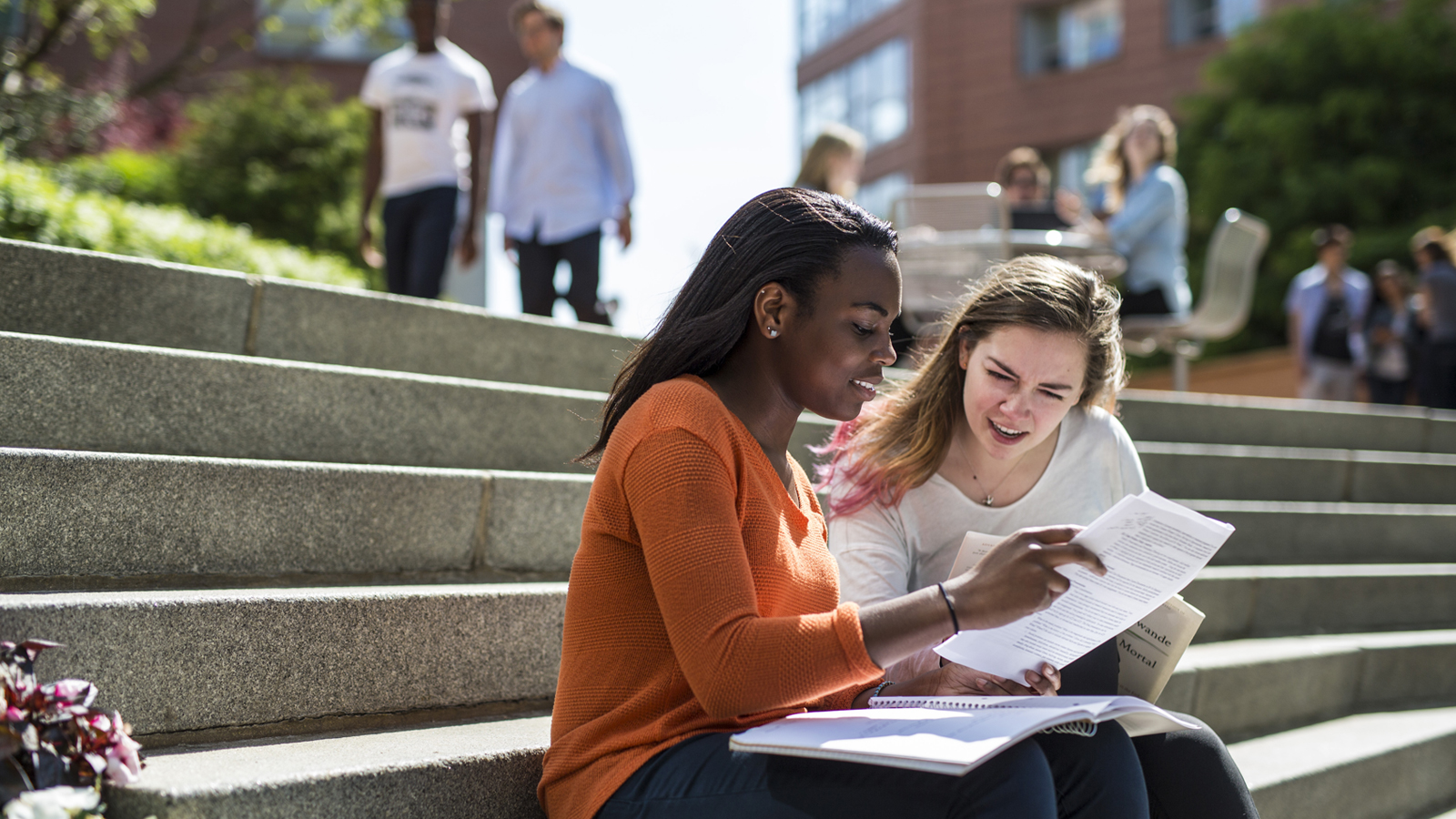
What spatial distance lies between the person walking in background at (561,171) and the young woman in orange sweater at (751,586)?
3.62 m

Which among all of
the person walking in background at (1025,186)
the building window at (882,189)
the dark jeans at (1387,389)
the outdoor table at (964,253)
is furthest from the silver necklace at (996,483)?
the building window at (882,189)

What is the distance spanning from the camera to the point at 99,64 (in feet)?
58.3

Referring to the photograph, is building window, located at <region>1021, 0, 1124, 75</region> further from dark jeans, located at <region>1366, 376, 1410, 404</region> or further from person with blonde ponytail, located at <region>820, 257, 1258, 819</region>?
person with blonde ponytail, located at <region>820, 257, 1258, 819</region>

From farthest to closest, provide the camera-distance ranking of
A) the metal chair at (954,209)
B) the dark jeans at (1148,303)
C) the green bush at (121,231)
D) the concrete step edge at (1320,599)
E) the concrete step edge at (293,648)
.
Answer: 1. the metal chair at (954,209)
2. the dark jeans at (1148,303)
3. the green bush at (121,231)
4. the concrete step edge at (1320,599)
5. the concrete step edge at (293,648)

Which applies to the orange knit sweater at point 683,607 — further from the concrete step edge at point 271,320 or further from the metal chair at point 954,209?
the metal chair at point 954,209

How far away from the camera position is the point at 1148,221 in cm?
623

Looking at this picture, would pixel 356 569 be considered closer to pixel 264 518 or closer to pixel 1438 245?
pixel 264 518

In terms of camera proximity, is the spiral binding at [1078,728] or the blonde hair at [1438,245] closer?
the spiral binding at [1078,728]

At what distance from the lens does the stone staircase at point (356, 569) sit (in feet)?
6.66

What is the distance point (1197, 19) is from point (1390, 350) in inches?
511

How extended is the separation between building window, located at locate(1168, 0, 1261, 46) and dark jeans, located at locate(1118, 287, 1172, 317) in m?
15.4

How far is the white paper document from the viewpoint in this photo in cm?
170

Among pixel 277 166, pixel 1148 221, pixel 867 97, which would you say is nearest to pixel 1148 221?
pixel 1148 221

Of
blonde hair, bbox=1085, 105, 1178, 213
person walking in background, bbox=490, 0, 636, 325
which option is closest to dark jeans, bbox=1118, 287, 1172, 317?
blonde hair, bbox=1085, 105, 1178, 213
